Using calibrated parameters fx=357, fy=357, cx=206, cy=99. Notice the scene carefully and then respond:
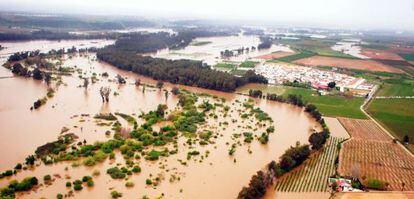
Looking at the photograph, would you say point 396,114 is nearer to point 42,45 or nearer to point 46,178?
point 46,178

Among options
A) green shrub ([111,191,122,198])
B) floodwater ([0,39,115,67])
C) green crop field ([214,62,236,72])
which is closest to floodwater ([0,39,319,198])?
green shrub ([111,191,122,198])

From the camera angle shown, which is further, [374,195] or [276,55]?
[276,55]

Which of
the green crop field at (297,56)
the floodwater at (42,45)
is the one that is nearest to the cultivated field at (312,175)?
the green crop field at (297,56)

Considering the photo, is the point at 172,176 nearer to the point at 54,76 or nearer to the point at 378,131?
the point at 378,131

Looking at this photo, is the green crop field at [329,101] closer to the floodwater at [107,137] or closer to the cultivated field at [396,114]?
the cultivated field at [396,114]

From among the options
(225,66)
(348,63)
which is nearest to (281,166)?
(225,66)

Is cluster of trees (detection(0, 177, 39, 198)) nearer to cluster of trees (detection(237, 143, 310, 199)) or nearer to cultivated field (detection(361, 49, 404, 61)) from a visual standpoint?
cluster of trees (detection(237, 143, 310, 199))
